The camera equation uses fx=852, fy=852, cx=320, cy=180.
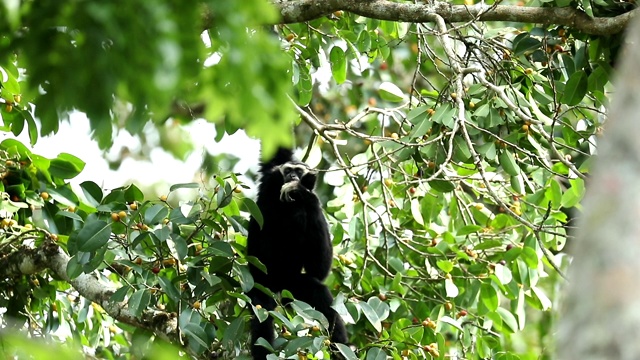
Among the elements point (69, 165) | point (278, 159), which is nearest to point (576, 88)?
point (278, 159)

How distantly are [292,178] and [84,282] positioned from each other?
75.1 inches

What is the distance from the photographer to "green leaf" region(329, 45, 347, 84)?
6309 millimetres

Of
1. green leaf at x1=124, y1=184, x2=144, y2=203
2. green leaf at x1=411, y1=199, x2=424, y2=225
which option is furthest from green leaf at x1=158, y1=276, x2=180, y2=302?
green leaf at x1=411, y1=199, x2=424, y2=225

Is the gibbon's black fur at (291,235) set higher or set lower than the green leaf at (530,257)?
lower

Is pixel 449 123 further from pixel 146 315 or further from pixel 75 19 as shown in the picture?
pixel 75 19

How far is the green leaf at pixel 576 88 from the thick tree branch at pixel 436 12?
35cm

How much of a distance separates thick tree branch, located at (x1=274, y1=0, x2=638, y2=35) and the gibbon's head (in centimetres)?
179

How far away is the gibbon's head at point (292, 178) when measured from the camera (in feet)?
22.6

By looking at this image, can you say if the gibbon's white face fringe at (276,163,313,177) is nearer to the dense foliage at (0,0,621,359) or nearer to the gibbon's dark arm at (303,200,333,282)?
the dense foliage at (0,0,621,359)

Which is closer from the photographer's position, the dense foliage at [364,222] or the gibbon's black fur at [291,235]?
the dense foliage at [364,222]

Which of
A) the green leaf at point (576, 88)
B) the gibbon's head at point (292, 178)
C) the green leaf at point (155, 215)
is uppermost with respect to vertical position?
the green leaf at point (576, 88)

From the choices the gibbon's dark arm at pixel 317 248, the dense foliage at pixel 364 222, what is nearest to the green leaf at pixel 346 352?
the dense foliage at pixel 364 222

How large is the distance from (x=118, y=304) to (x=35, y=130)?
4.59ft

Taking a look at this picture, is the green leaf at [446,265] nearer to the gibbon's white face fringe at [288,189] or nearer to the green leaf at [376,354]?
the green leaf at [376,354]
